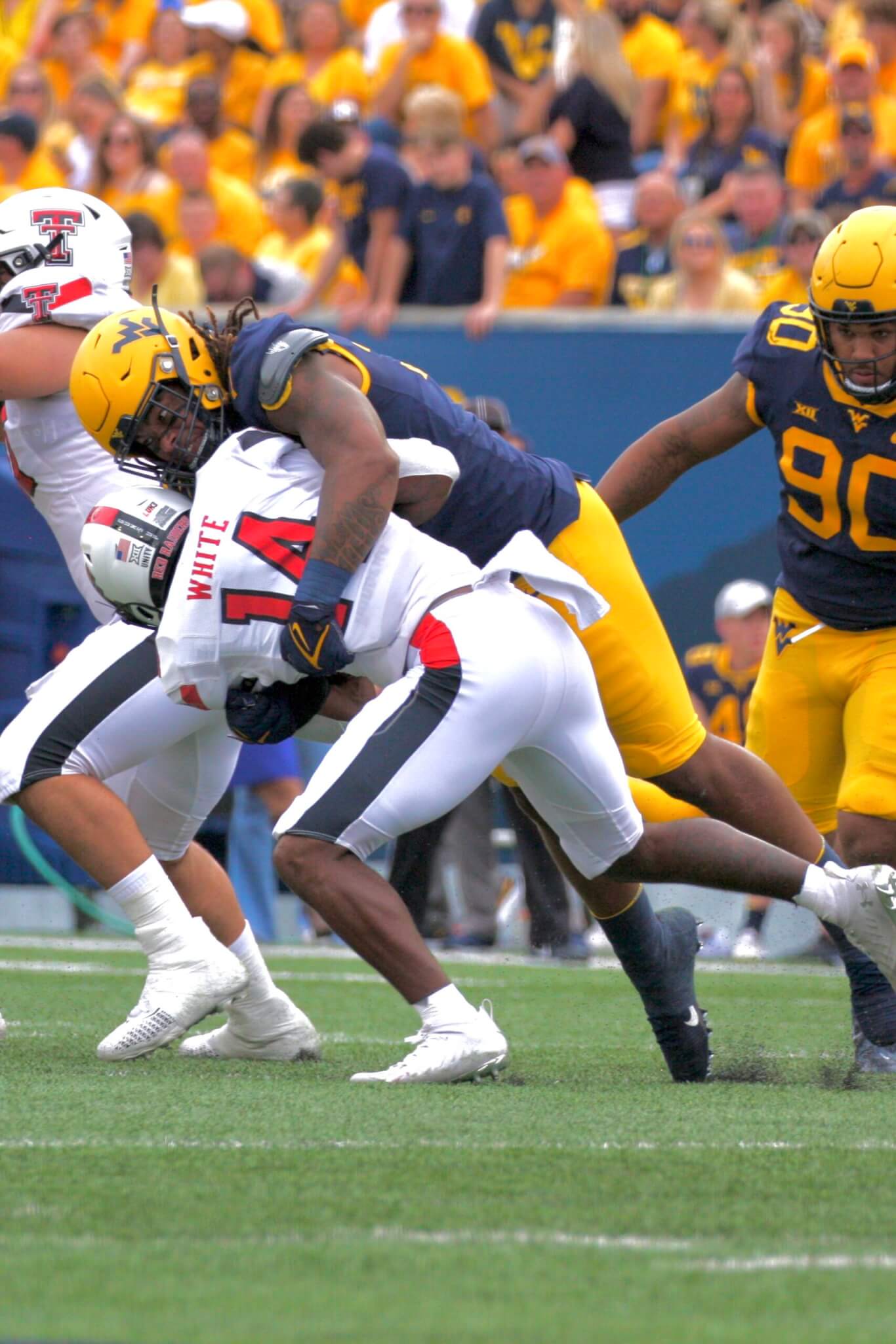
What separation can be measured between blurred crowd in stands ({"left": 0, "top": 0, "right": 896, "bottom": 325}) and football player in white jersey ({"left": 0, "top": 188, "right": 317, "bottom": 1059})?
450 centimetres

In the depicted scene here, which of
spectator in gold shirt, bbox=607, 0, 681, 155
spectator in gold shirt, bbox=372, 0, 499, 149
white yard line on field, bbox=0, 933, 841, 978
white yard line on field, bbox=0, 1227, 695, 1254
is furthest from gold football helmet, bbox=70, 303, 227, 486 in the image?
spectator in gold shirt, bbox=372, 0, 499, 149

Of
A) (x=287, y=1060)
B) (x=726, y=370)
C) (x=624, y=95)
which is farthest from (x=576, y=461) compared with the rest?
(x=287, y=1060)

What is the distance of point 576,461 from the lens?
9.34 meters

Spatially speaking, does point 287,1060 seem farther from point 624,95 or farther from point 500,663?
point 624,95

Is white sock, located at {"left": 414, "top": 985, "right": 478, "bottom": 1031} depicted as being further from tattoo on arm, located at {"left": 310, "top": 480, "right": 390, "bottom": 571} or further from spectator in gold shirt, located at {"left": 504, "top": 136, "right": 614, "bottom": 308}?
spectator in gold shirt, located at {"left": 504, "top": 136, "right": 614, "bottom": 308}

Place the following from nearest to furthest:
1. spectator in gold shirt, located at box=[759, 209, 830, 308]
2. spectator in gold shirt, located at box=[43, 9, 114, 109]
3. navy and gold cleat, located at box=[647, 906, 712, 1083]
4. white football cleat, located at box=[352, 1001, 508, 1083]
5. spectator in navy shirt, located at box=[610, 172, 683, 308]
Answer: white football cleat, located at box=[352, 1001, 508, 1083] → navy and gold cleat, located at box=[647, 906, 712, 1083] → spectator in gold shirt, located at box=[759, 209, 830, 308] → spectator in navy shirt, located at box=[610, 172, 683, 308] → spectator in gold shirt, located at box=[43, 9, 114, 109]

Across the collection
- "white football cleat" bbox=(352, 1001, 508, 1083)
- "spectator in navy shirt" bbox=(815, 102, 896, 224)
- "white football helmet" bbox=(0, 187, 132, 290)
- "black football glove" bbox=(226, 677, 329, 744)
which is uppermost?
"white football helmet" bbox=(0, 187, 132, 290)

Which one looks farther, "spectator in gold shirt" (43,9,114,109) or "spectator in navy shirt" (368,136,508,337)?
"spectator in gold shirt" (43,9,114,109)

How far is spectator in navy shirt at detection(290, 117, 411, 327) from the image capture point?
9.84 m

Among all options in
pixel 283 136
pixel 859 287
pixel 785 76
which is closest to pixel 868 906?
pixel 859 287

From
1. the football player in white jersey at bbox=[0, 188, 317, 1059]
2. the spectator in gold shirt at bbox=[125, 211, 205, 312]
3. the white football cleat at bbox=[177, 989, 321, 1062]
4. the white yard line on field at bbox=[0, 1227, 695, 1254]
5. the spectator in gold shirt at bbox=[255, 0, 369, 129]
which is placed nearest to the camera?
the white yard line on field at bbox=[0, 1227, 695, 1254]

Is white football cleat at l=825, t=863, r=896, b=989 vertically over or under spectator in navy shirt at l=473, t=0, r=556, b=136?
under

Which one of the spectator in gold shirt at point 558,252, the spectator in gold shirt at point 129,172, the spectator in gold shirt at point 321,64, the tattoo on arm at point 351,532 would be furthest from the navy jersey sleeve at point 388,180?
the tattoo on arm at point 351,532

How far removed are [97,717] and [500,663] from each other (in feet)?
3.50
